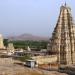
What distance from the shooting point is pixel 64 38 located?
40.4 metres

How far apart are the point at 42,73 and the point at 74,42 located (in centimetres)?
2407

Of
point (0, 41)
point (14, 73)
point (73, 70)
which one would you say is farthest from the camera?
point (0, 41)

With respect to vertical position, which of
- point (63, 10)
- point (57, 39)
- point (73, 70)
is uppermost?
point (63, 10)

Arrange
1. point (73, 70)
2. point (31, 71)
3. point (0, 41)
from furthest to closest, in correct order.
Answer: point (0, 41)
point (73, 70)
point (31, 71)

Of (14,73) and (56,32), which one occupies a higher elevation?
(56,32)

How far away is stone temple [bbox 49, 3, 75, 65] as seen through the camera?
1583 inches

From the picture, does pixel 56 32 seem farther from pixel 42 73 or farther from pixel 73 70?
pixel 42 73

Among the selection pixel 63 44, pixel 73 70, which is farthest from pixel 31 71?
pixel 63 44

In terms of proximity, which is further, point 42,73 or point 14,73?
point 42,73

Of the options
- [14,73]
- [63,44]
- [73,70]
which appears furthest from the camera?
[63,44]

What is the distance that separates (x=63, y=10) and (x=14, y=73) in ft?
84.5

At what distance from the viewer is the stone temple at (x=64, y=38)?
4022cm

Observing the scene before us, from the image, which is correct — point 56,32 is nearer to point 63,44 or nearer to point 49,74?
point 63,44

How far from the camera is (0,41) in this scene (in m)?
64.8
